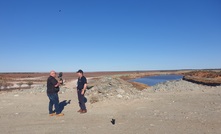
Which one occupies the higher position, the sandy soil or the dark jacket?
the dark jacket

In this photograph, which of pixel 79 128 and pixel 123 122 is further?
pixel 123 122

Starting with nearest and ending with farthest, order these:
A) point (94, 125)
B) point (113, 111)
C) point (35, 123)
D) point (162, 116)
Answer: point (94, 125), point (35, 123), point (162, 116), point (113, 111)

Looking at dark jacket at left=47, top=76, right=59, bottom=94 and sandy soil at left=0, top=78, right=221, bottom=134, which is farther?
dark jacket at left=47, top=76, right=59, bottom=94

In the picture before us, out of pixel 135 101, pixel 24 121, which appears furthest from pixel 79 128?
pixel 135 101

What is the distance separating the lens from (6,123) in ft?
32.5

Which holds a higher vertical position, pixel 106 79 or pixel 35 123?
pixel 106 79

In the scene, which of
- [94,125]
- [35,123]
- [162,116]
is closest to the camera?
[94,125]

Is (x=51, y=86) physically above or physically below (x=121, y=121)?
above

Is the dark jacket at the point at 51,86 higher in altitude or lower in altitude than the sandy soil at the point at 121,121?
higher

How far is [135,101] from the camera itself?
1500cm

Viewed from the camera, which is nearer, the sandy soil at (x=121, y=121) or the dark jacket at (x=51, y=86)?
the sandy soil at (x=121, y=121)

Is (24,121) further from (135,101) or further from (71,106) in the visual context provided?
(135,101)

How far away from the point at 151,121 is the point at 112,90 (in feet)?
21.9

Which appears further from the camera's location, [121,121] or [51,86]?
[51,86]
